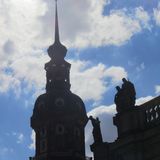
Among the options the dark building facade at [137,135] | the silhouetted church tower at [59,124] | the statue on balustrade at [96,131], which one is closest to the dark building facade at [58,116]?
the silhouetted church tower at [59,124]

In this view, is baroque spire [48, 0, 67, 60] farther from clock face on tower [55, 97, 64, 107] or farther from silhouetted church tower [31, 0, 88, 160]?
clock face on tower [55, 97, 64, 107]

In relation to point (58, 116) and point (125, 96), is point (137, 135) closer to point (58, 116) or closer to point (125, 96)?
point (125, 96)

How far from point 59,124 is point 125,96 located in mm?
46728

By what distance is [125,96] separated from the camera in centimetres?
1903

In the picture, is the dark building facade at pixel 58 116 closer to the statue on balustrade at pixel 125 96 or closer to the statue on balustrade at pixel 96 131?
the statue on balustrade at pixel 96 131

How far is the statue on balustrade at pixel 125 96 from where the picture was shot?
62.1ft

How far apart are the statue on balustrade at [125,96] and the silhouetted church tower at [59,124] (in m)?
44.9

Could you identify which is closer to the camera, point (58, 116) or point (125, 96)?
point (125, 96)

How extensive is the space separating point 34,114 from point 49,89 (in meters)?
3.88

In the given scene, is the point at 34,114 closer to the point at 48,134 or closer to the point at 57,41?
the point at 48,134

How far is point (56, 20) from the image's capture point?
79312mm

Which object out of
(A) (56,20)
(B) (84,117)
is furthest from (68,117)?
(A) (56,20)

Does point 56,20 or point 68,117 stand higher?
point 56,20

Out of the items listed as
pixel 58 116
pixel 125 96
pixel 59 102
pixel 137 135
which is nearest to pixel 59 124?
pixel 58 116
